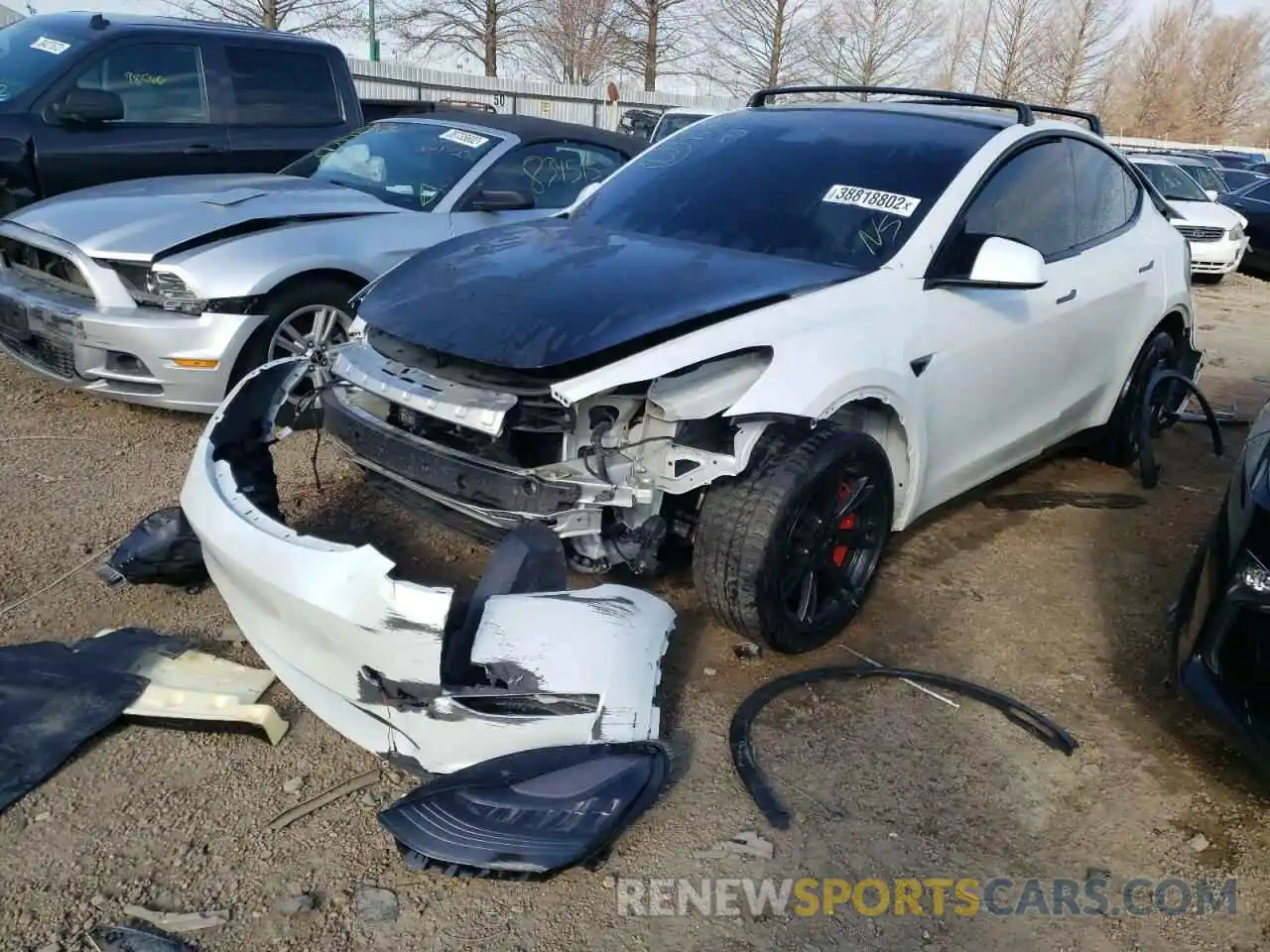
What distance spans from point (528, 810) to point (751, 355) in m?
1.40

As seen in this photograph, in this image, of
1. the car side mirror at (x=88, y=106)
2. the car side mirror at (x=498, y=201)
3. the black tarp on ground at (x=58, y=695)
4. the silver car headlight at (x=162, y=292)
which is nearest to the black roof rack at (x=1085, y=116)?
the car side mirror at (x=498, y=201)

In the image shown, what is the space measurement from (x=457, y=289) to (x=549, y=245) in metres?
0.50

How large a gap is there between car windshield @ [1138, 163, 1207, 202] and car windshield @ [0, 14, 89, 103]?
1359cm

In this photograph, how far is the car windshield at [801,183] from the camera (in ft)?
11.4

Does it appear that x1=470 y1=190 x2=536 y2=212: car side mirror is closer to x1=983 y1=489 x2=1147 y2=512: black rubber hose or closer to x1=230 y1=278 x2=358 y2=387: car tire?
x1=230 y1=278 x2=358 y2=387: car tire

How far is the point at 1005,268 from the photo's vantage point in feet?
10.8

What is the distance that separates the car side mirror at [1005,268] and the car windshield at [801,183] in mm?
249

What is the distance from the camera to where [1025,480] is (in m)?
5.07

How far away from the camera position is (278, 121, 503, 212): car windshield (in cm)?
538

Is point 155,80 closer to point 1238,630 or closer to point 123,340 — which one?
point 123,340

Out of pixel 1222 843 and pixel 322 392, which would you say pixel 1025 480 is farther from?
pixel 322 392

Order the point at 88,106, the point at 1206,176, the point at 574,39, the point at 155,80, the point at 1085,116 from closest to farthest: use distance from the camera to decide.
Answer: the point at 1085,116 → the point at 88,106 → the point at 155,80 → the point at 1206,176 → the point at 574,39

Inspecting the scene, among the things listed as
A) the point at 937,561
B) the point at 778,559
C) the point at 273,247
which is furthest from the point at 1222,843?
the point at 273,247

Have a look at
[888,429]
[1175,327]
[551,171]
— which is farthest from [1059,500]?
[551,171]
